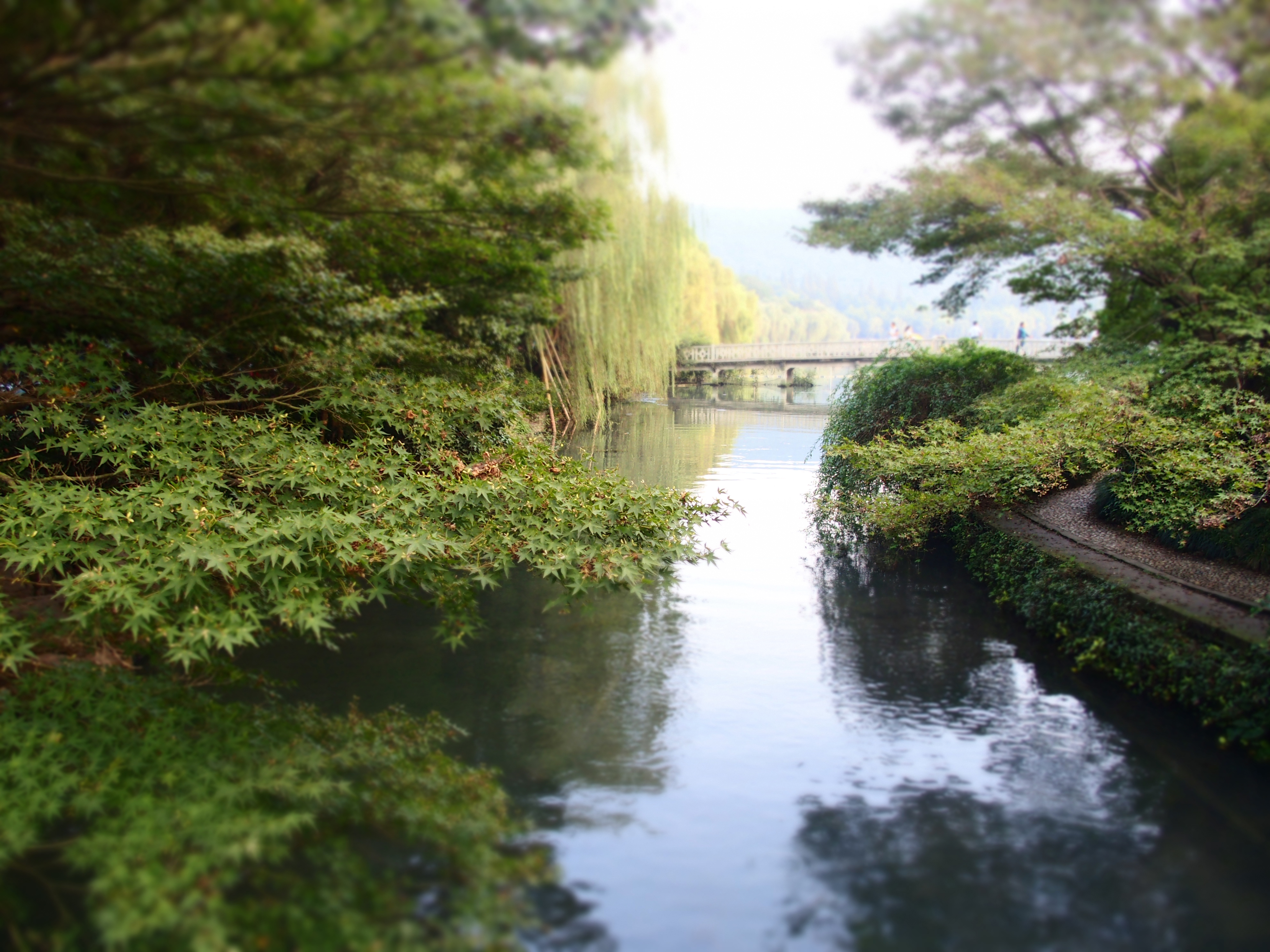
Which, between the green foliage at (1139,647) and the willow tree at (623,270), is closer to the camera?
the green foliage at (1139,647)

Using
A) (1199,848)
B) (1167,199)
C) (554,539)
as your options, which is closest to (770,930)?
(1199,848)

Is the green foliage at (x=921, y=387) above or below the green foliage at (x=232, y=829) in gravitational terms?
above

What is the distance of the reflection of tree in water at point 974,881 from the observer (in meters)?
3.72

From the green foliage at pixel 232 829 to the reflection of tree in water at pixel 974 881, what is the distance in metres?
1.50

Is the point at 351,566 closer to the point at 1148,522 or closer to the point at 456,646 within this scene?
the point at 456,646

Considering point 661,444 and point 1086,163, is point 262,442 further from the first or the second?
point 661,444

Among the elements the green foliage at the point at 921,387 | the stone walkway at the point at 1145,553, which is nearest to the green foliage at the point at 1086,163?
the green foliage at the point at 921,387

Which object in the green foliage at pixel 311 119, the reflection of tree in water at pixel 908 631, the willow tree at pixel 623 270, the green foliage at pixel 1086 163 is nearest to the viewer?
the green foliage at pixel 311 119

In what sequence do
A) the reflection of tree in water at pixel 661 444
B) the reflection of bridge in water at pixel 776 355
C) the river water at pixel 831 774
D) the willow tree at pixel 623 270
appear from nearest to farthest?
1. the river water at pixel 831 774
2. the willow tree at pixel 623 270
3. the reflection of tree in water at pixel 661 444
4. the reflection of bridge in water at pixel 776 355

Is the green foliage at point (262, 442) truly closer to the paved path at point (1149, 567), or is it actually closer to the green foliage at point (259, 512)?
the green foliage at point (259, 512)

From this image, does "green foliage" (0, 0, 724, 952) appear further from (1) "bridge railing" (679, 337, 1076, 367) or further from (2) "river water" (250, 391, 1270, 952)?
(1) "bridge railing" (679, 337, 1076, 367)

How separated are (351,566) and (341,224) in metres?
2.30

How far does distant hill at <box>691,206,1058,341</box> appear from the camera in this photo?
1467 centimetres

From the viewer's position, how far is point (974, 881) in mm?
4121
